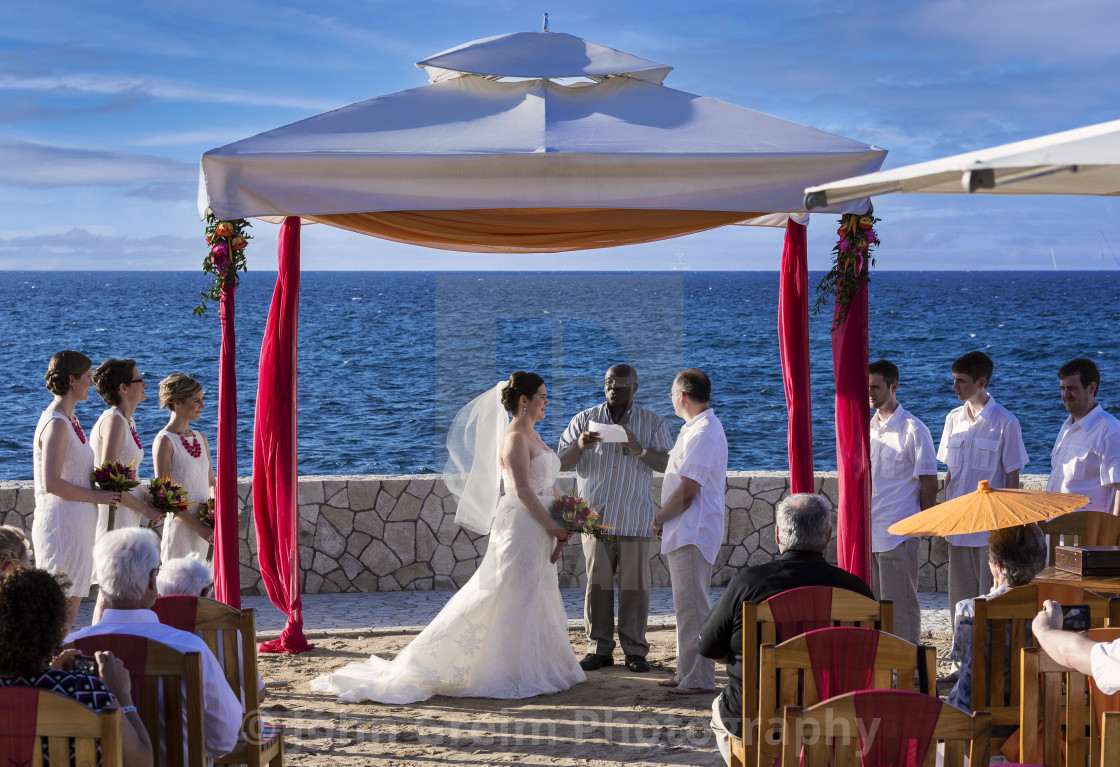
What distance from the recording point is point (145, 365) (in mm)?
45531

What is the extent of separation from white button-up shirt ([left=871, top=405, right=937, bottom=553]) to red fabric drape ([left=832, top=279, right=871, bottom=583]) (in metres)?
0.48

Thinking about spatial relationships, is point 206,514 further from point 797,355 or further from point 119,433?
point 797,355

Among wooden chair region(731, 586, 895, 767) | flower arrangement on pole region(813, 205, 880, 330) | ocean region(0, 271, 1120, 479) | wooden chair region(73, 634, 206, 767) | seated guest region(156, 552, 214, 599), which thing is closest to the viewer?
wooden chair region(73, 634, 206, 767)

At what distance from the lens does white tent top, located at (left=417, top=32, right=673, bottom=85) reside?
543 centimetres

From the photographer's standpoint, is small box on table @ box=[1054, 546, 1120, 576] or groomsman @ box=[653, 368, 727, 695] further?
groomsman @ box=[653, 368, 727, 695]

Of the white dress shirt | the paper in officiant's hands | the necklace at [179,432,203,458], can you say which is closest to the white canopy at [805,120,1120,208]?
the white dress shirt

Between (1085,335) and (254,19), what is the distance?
165 feet

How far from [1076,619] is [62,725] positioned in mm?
2743

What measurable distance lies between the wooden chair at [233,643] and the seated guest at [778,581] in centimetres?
150

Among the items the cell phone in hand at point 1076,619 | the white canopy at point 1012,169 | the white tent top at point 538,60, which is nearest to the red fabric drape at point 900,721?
the white canopy at point 1012,169

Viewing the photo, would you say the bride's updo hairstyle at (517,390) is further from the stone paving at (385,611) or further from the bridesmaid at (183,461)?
the stone paving at (385,611)

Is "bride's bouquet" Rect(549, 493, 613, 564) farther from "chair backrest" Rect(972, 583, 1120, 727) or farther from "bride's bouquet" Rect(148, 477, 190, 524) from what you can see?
"chair backrest" Rect(972, 583, 1120, 727)

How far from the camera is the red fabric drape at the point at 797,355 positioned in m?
5.15

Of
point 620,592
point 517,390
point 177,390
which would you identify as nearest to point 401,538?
point 620,592
